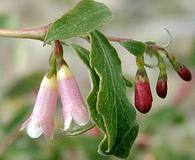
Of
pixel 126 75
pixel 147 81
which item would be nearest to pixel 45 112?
pixel 147 81

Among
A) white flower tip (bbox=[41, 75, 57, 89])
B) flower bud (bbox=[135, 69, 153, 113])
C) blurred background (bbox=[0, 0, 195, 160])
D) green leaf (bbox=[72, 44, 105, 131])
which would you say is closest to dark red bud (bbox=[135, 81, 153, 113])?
flower bud (bbox=[135, 69, 153, 113])

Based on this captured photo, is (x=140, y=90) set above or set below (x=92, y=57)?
below

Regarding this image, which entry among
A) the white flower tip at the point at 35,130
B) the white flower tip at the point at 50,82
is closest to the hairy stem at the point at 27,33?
the white flower tip at the point at 50,82

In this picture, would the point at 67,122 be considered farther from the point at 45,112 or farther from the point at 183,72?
the point at 183,72

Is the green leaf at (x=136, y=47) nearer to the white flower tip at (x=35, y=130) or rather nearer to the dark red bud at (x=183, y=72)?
the dark red bud at (x=183, y=72)

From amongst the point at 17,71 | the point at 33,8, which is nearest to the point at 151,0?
the point at 33,8

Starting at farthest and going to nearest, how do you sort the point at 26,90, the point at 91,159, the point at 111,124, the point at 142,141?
the point at 26,90 < the point at 142,141 < the point at 91,159 < the point at 111,124

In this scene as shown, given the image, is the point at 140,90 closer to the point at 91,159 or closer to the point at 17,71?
the point at 91,159
